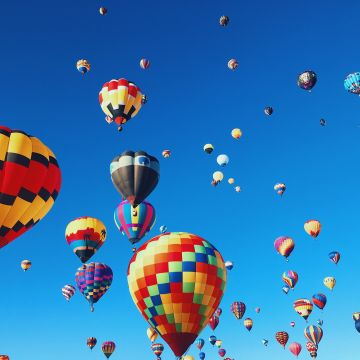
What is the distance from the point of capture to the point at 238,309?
42.6m

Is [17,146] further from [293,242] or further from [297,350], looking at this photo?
[297,350]

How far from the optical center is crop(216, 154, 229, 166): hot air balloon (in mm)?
42156

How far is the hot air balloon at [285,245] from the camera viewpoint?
39.2 meters

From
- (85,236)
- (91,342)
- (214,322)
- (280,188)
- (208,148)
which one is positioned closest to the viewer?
(85,236)

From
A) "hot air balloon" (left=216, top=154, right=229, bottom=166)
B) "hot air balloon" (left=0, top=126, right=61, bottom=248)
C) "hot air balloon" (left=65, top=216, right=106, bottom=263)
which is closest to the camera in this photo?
"hot air balloon" (left=0, top=126, right=61, bottom=248)

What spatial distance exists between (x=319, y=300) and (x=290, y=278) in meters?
3.18

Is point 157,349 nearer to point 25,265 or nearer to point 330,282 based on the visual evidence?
point 25,265

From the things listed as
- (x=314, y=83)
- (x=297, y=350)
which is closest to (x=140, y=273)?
(x=314, y=83)

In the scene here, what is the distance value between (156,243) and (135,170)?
3.68 m

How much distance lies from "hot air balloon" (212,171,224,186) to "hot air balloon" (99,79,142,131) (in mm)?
17668

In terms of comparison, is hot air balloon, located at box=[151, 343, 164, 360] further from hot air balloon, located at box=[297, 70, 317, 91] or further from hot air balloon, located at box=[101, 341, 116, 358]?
hot air balloon, located at box=[297, 70, 317, 91]

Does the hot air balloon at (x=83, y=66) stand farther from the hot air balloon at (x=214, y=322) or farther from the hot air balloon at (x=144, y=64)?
the hot air balloon at (x=214, y=322)

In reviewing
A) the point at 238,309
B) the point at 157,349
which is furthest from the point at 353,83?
the point at 157,349

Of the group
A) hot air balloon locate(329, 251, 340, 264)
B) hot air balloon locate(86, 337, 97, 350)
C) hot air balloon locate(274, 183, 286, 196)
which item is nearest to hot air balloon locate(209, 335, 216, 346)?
hot air balloon locate(86, 337, 97, 350)
